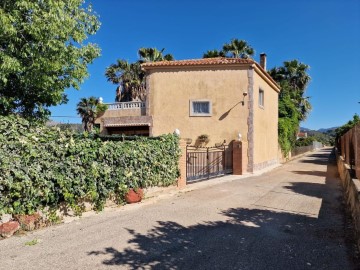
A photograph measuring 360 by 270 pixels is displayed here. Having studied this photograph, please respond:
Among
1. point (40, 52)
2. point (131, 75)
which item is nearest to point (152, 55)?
point (131, 75)

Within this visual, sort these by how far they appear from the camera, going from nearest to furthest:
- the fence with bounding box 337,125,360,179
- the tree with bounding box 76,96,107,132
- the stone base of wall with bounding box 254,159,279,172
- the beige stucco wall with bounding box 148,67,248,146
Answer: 1. the fence with bounding box 337,125,360,179
2. the beige stucco wall with bounding box 148,67,248,146
3. the stone base of wall with bounding box 254,159,279,172
4. the tree with bounding box 76,96,107,132

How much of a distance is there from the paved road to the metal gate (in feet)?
16.3

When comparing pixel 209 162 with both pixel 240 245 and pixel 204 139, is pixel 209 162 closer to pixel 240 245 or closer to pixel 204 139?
pixel 204 139

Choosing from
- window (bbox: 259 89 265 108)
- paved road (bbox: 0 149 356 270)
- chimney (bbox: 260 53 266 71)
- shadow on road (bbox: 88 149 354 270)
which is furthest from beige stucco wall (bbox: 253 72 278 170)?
shadow on road (bbox: 88 149 354 270)

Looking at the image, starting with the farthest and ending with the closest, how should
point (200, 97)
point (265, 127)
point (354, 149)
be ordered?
point (265, 127), point (200, 97), point (354, 149)

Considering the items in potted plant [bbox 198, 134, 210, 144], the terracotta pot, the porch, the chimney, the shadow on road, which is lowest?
the shadow on road

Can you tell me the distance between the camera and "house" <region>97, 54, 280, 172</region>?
52.9 feet

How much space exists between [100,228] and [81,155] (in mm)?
1701

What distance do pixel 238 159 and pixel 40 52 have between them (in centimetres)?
Answer: 1033

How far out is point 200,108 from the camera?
16906 millimetres

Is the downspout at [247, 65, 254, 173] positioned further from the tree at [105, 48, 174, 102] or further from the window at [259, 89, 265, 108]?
the tree at [105, 48, 174, 102]

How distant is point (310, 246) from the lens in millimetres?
5043

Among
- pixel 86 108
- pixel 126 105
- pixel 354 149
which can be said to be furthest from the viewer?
pixel 86 108

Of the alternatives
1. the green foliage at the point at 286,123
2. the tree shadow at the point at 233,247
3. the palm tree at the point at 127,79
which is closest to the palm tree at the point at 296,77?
the green foliage at the point at 286,123
